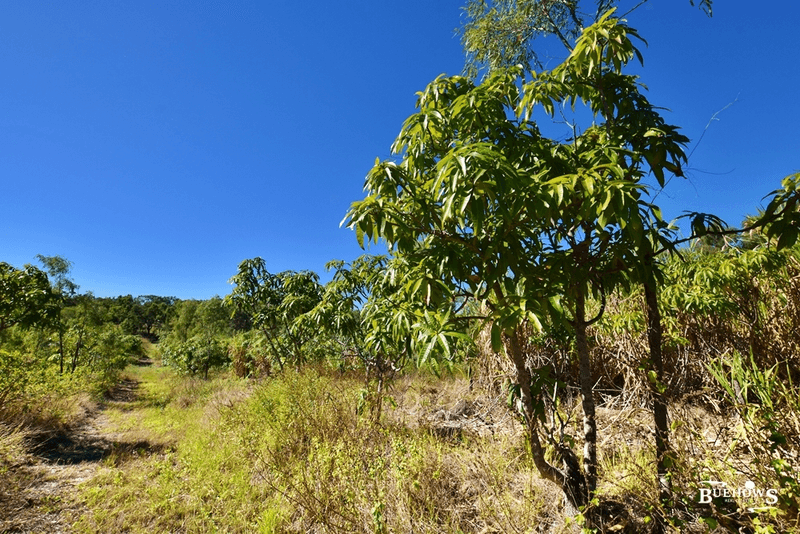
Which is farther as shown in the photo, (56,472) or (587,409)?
(56,472)

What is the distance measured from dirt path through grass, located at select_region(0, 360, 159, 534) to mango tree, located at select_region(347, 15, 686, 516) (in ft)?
13.2

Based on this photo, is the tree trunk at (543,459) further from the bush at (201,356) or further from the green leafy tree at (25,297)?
the bush at (201,356)

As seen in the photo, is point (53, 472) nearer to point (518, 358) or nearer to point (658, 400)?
point (518, 358)

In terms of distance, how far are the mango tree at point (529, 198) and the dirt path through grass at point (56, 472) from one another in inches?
158

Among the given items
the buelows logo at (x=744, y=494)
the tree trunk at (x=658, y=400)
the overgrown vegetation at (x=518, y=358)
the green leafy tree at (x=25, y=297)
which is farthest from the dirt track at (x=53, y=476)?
the buelows logo at (x=744, y=494)

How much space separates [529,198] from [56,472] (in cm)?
630

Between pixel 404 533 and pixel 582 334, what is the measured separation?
5.53ft

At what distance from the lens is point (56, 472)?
4273mm

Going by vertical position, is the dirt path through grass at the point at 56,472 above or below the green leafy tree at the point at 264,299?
below

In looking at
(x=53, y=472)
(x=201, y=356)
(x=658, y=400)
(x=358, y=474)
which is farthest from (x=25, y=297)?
(x=201, y=356)

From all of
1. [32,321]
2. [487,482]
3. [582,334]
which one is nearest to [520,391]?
[582,334]

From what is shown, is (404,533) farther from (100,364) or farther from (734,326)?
(100,364)

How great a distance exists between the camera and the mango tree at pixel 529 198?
4.51ft

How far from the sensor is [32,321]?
5.05 metres
